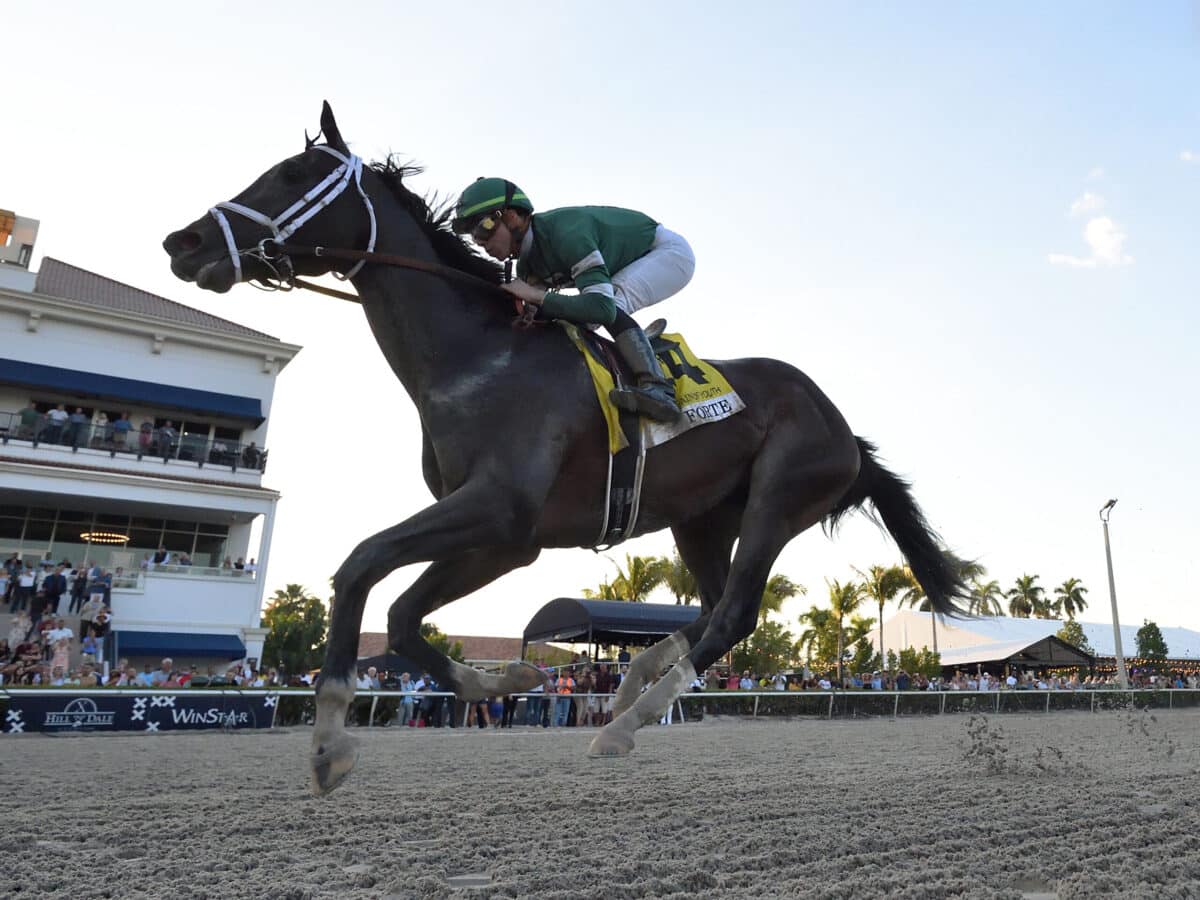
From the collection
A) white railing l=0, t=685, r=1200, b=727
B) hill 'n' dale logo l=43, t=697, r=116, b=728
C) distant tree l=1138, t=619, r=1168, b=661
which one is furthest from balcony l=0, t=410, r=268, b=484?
distant tree l=1138, t=619, r=1168, b=661

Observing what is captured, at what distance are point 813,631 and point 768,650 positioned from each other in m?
4.06

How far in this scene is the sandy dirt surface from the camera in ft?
8.71

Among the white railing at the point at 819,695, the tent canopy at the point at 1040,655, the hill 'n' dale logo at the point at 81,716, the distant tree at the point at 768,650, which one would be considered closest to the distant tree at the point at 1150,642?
the tent canopy at the point at 1040,655

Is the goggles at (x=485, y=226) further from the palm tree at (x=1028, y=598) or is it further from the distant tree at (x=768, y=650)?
the palm tree at (x=1028, y=598)

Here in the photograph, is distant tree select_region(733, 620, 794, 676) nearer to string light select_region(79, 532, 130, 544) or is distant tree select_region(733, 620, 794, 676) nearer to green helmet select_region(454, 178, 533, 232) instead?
string light select_region(79, 532, 130, 544)

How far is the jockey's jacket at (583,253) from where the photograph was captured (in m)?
4.69

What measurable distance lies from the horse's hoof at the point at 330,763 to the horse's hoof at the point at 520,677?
3.51ft

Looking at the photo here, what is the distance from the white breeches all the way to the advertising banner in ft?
40.9

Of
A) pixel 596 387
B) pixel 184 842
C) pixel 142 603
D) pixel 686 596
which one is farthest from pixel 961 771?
pixel 686 596

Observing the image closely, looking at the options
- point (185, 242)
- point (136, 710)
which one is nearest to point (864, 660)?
point (136, 710)

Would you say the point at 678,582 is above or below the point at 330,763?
above

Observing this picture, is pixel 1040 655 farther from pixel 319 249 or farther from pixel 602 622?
pixel 319 249

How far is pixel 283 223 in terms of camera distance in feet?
15.1

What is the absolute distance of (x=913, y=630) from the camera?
181 feet
